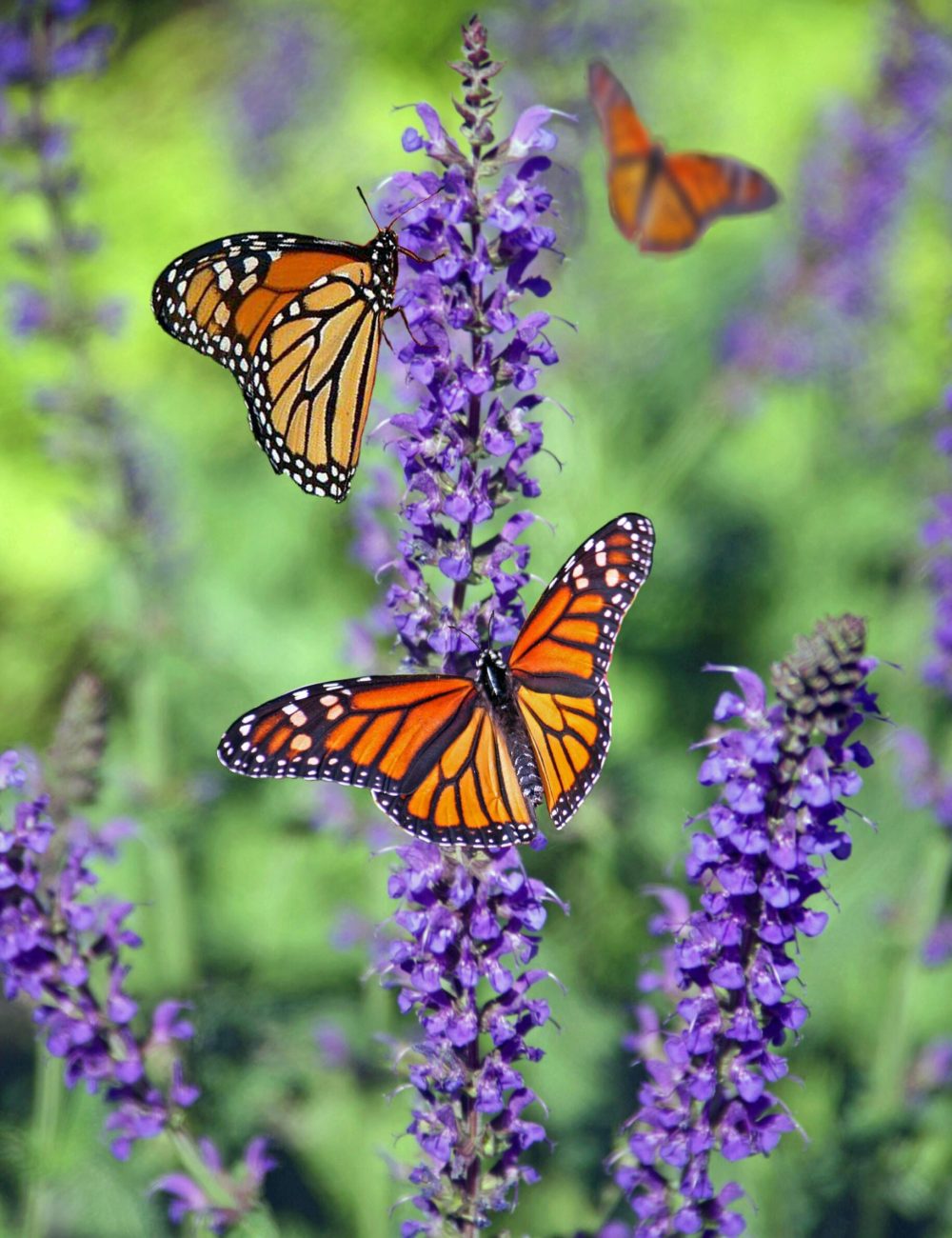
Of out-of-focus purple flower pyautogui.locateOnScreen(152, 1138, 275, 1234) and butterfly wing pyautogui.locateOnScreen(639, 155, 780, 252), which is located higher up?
butterfly wing pyautogui.locateOnScreen(639, 155, 780, 252)

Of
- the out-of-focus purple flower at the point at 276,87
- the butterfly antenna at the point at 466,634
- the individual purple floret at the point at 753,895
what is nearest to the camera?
the individual purple floret at the point at 753,895

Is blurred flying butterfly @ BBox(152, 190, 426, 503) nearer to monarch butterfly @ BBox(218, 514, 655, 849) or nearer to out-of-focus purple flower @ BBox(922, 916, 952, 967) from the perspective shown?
monarch butterfly @ BBox(218, 514, 655, 849)

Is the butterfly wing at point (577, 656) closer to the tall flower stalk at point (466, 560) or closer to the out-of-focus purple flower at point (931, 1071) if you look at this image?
the tall flower stalk at point (466, 560)

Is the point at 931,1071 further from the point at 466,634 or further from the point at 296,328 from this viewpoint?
the point at 296,328

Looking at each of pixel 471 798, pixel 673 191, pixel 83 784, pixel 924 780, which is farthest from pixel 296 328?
pixel 924 780

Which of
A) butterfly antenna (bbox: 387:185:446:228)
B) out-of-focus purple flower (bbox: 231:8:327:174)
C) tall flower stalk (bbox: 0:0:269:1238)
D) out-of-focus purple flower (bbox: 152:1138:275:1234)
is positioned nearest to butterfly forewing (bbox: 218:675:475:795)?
tall flower stalk (bbox: 0:0:269:1238)

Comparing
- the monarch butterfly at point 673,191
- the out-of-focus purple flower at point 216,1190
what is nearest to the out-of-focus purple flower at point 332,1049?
the out-of-focus purple flower at point 216,1190

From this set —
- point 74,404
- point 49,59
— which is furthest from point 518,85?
point 74,404
